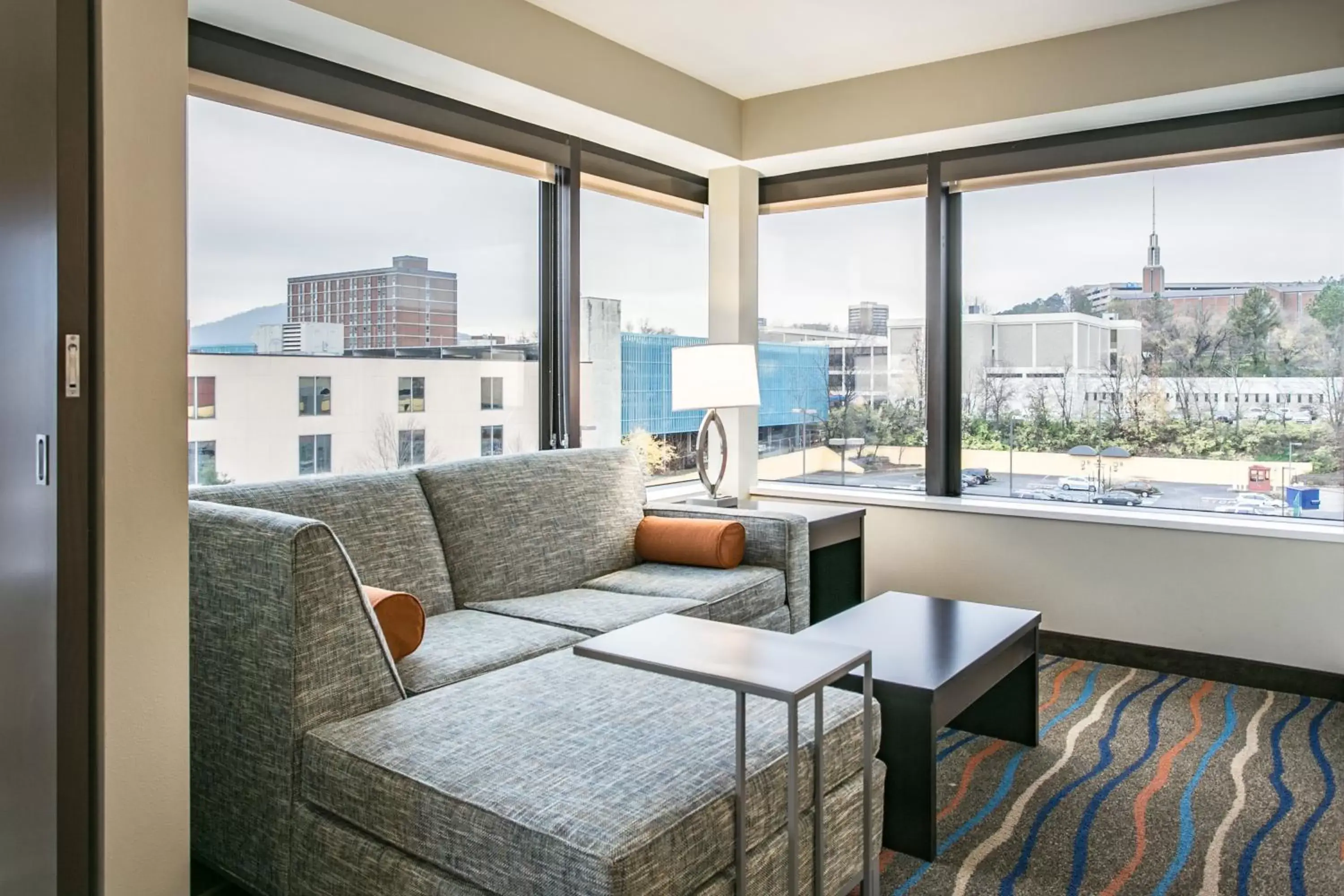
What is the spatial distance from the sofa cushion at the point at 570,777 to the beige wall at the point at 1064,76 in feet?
9.27

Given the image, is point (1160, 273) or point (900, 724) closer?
point (900, 724)

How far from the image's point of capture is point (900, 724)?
2283mm

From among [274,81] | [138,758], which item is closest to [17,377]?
[138,758]

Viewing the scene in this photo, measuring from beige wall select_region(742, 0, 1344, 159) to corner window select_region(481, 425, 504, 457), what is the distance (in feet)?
6.35

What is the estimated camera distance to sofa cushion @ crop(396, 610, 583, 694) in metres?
2.28

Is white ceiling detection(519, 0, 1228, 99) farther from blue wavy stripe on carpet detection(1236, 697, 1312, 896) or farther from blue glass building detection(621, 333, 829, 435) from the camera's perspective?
blue wavy stripe on carpet detection(1236, 697, 1312, 896)

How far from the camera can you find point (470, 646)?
250 cm

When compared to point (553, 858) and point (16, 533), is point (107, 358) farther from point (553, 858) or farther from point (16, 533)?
point (553, 858)

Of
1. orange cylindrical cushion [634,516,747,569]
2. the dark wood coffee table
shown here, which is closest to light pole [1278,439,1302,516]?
the dark wood coffee table

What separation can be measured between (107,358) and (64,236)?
217 mm

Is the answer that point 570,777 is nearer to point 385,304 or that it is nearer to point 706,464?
point 385,304

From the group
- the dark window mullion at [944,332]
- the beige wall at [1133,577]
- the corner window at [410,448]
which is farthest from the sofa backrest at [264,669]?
the dark window mullion at [944,332]

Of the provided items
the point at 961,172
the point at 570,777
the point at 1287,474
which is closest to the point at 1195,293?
the point at 1287,474

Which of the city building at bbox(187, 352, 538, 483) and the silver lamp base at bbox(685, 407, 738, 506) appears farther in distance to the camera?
the silver lamp base at bbox(685, 407, 738, 506)
